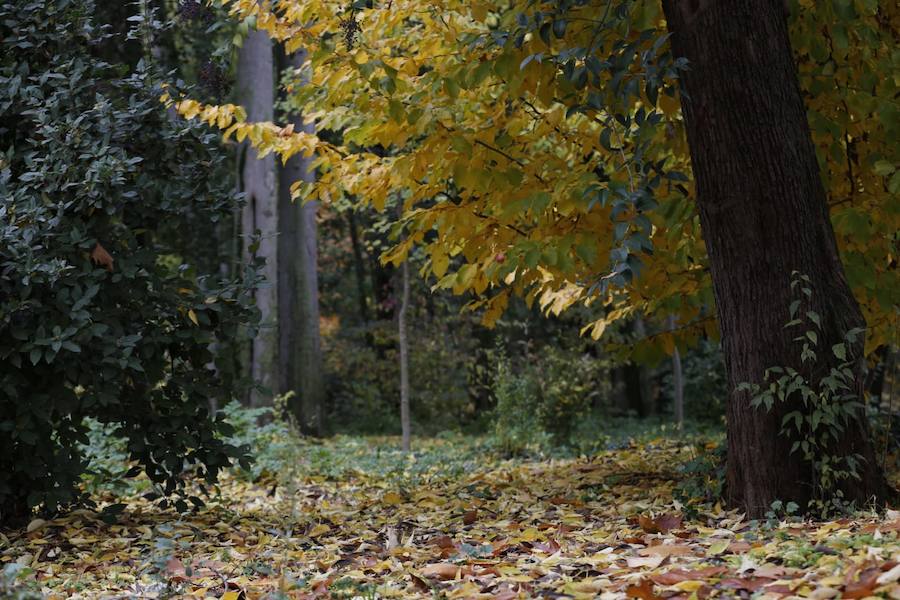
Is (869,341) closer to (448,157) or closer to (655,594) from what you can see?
(448,157)

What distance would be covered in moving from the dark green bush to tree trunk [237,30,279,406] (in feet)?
19.8

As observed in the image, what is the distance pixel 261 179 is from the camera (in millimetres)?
11188

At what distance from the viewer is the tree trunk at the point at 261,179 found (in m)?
11.1

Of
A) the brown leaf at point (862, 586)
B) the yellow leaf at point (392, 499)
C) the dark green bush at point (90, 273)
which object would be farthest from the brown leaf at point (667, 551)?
the dark green bush at point (90, 273)

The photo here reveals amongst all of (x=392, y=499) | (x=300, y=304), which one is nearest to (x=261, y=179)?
(x=300, y=304)

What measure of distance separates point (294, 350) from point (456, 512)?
25.6 feet

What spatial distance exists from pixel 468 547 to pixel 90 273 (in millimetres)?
2228

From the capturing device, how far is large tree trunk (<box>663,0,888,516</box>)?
3.96 metres

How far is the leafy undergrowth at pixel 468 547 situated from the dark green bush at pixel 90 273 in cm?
46

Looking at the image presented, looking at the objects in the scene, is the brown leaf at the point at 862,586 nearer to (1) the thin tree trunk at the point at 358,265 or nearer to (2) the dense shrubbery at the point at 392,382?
(2) the dense shrubbery at the point at 392,382

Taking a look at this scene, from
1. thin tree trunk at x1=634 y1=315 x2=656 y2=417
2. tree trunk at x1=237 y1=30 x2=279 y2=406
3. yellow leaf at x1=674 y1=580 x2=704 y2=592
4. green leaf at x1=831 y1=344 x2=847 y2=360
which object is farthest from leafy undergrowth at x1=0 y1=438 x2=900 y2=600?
thin tree trunk at x1=634 y1=315 x2=656 y2=417

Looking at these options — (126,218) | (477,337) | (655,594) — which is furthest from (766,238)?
(477,337)

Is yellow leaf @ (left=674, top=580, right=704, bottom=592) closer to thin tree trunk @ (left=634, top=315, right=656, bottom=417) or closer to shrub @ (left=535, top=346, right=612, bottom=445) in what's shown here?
shrub @ (left=535, top=346, right=612, bottom=445)

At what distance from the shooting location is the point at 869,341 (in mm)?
5312
